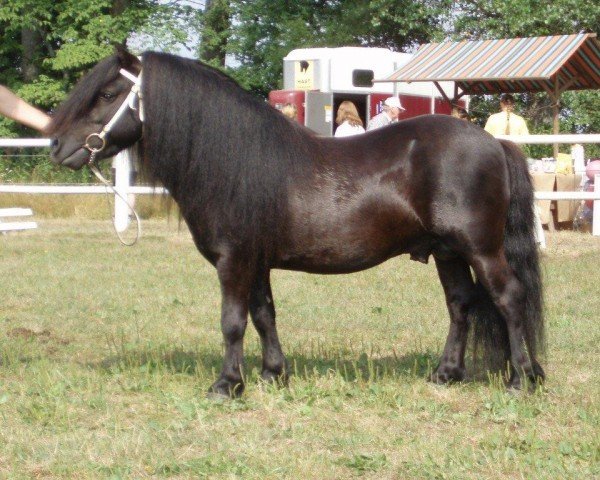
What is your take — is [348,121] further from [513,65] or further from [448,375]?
[448,375]

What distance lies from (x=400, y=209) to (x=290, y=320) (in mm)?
3012

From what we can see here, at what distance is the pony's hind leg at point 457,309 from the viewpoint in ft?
19.9

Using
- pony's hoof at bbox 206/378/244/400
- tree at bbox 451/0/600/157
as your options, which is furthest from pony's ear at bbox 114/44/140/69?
tree at bbox 451/0/600/157

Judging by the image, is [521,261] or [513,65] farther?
[513,65]

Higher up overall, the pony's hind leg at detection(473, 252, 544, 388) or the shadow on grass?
the pony's hind leg at detection(473, 252, 544, 388)

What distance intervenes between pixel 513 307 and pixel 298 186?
4.62 feet

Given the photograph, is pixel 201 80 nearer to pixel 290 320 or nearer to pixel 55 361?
pixel 55 361

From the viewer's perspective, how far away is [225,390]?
5648mm

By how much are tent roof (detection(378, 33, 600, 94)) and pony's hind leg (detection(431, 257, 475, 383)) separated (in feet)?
42.8

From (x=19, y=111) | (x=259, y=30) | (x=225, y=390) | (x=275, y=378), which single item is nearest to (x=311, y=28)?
(x=259, y=30)

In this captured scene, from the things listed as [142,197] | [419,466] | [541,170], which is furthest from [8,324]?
[541,170]

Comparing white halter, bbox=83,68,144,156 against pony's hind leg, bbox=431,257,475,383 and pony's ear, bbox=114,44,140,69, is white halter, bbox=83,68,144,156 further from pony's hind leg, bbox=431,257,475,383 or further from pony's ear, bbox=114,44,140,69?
pony's hind leg, bbox=431,257,475,383

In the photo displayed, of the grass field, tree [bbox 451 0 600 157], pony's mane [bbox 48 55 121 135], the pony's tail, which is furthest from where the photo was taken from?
tree [bbox 451 0 600 157]

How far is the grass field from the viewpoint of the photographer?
4.50 meters
